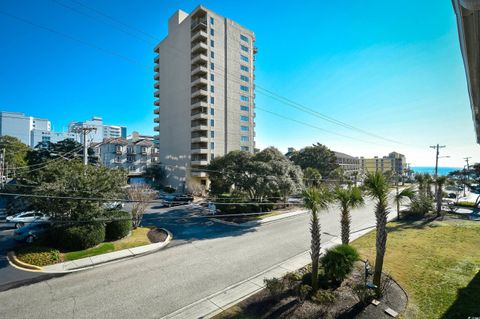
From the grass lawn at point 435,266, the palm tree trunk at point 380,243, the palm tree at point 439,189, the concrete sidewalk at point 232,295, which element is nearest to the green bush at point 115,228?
the concrete sidewalk at point 232,295

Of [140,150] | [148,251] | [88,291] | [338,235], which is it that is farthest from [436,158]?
[140,150]

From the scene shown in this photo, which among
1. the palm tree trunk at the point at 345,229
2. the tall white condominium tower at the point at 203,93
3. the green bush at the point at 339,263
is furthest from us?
the tall white condominium tower at the point at 203,93

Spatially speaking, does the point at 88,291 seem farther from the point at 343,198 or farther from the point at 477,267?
the point at 477,267

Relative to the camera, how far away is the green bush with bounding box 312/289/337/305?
912 cm

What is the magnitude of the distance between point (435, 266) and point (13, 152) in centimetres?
7345

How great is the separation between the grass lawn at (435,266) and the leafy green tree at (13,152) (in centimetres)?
6535

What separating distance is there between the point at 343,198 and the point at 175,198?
1090 inches

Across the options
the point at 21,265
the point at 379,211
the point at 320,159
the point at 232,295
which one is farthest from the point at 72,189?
the point at 320,159

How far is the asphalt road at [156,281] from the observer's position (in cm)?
938

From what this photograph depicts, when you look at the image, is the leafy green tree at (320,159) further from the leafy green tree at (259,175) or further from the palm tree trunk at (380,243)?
the palm tree trunk at (380,243)

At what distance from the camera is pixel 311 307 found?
8867 mm

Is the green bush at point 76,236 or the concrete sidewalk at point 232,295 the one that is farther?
the green bush at point 76,236

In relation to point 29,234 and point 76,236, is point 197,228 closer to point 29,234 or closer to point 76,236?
point 76,236

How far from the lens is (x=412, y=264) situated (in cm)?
1283
